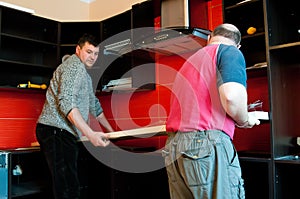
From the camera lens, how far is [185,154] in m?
1.26

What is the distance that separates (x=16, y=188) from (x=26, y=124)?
2.42 feet

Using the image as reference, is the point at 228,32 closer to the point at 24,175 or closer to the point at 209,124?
the point at 209,124

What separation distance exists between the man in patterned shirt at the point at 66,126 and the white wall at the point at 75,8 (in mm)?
1533

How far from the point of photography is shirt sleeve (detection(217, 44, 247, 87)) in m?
1.23

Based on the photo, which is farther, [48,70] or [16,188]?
[48,70]

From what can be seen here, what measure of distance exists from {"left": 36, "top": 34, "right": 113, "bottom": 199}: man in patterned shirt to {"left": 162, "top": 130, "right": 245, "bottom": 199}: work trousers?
2.40 ft

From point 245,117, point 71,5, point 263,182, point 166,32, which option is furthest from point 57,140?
point 71,5

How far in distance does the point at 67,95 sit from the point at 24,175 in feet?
5.03

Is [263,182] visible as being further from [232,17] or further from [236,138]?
[232,17]

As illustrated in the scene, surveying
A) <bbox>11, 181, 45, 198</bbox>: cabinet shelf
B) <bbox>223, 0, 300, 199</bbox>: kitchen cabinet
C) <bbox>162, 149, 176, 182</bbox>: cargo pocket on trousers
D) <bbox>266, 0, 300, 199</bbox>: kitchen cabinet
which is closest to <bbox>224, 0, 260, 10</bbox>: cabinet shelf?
<bbox>223, 0, 300, 199</bbox>: kitchen cabinet

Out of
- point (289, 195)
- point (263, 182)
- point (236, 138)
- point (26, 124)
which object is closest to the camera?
point (289, 195)

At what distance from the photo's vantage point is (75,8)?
372 centimetres

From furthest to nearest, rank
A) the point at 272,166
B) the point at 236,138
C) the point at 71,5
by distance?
the point at 71,5 → the point at 236,138 → the point at 272,166

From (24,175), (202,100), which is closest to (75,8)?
(24,175)
